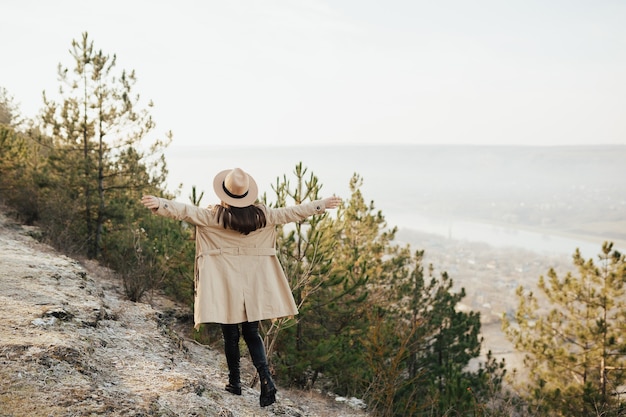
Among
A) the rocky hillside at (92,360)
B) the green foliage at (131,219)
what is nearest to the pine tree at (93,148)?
the green foliage at (131,219)

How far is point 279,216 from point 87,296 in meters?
2.62

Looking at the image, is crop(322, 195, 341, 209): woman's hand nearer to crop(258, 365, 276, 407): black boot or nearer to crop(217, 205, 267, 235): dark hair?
crop(217, 205, 267, 235): dark hair

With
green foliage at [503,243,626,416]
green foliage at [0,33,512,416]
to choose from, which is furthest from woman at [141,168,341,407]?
green foliage at [503,243,626,416]

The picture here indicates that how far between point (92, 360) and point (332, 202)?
206 cm

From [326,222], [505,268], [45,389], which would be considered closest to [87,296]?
[45,389]

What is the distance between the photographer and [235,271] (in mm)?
3314

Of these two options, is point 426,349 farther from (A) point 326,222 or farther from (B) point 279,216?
(B) point 279,216

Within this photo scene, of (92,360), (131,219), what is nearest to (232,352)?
(92,360)

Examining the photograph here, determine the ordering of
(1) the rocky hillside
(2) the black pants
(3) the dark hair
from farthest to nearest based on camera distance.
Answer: (2) the black pants
(3) the dark hair
(1) the rocky hillside

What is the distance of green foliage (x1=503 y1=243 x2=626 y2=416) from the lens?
35.3ft

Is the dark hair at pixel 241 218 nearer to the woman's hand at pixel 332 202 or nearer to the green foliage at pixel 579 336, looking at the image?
the woman's hand at pixel 332 202

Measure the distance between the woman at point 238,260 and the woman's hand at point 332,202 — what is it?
Answer: 0.09 meters

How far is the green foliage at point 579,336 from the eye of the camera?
1077 centimetres

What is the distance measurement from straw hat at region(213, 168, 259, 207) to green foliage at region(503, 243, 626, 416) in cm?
929
